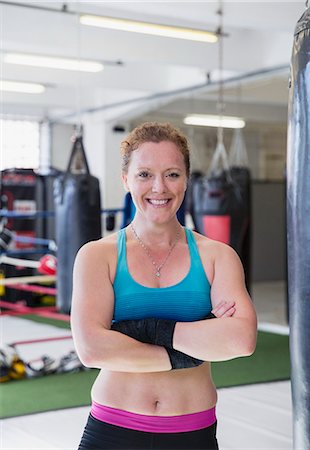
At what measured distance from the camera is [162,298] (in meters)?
1.90

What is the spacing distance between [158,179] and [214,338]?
16.8 inches

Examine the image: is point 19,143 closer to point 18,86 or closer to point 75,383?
point 18,86

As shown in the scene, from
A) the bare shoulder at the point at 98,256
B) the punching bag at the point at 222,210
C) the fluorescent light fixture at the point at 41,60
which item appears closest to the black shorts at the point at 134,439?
the bare shoulder at the point at 98,256

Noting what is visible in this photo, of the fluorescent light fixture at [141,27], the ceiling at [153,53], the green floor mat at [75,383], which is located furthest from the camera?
the ceiling at [153,53]

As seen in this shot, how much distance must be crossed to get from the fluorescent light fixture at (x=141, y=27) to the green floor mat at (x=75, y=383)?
2.86 m

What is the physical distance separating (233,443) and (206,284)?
7.98 feet

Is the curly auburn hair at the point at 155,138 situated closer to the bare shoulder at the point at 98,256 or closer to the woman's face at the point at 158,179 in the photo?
the woman's face at the point at 158,179

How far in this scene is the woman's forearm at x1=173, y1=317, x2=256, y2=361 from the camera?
6.08 feet

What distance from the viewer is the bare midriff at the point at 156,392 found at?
191 centimetres

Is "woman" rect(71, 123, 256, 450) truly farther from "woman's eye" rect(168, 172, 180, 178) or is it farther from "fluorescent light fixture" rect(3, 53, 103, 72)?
"fluorescent light fixture" rect(3, 53, 103, 72)

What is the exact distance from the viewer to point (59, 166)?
45.4 ft

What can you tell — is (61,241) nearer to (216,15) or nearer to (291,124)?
(216,15)

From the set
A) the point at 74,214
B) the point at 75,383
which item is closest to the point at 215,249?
the point at 74,214

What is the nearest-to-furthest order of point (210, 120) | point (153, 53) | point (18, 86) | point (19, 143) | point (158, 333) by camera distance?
1. point (158, 333)
2. point (153, 53)
3. point (18, 86)
4. point (210, 120)
5. point (19, 143)
